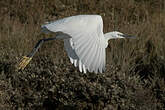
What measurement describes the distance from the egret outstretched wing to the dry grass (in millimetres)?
257

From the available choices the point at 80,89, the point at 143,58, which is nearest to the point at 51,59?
the point at 80,89

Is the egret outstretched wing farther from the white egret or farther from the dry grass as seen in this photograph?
the dry grass

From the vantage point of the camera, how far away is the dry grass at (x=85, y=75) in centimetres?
371

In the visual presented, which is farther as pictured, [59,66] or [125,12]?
[125,12]

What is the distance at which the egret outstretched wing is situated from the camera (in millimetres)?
3111

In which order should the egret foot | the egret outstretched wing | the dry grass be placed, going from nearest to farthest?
1. the egret outstretched wing
2. the dry grass
3. the egret foot

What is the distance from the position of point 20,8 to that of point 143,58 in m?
2.29

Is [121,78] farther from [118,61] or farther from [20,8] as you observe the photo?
[20,8]

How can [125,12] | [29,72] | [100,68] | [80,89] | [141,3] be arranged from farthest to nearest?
[141,3] → [125,12] → [29,72] → [80,89] → [100,68]

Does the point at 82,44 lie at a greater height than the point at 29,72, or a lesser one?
greater

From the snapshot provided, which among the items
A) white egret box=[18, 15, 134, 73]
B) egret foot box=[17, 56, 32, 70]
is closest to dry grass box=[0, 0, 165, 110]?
egret foot box=[17, 56, 32, 70]

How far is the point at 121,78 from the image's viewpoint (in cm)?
381

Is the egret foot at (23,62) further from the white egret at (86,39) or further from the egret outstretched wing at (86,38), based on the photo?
the egret outstretched wing at (86,38)

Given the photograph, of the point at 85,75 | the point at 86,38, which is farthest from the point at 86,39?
the point at 85,75
